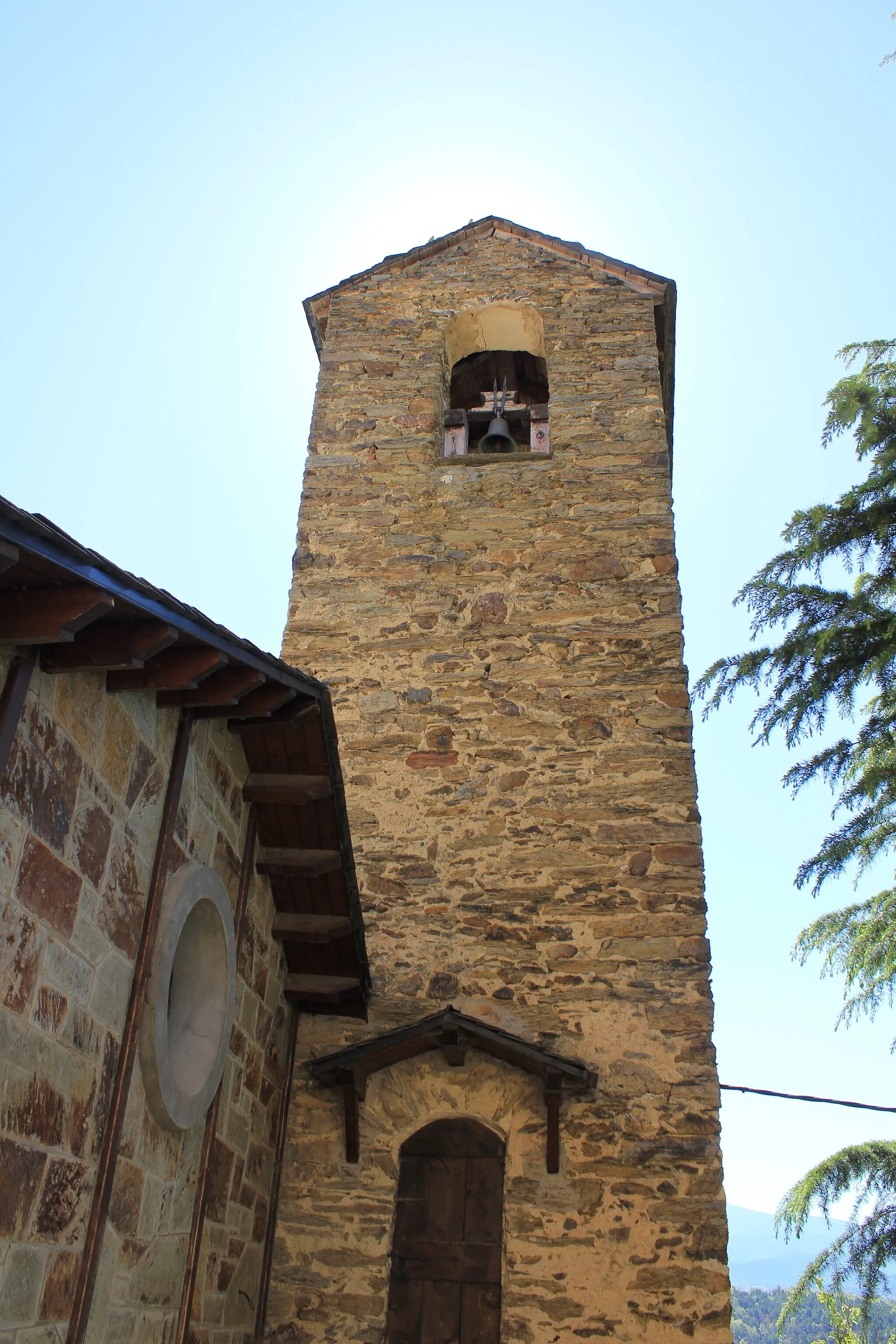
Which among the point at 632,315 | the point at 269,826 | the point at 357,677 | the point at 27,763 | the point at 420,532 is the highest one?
the point at 632,315

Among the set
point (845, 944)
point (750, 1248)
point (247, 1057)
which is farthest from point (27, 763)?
point (750, 1248)

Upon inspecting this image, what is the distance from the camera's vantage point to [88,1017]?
9.59 ft

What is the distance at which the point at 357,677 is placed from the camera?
633 centimetres

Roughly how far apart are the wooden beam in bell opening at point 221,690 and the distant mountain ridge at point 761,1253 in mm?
87038

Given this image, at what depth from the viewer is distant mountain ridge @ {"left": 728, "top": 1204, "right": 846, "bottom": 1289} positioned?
353 feet

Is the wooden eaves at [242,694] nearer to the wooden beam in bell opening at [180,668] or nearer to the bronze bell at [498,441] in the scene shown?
the wooden beam in bell opening at [180,668]

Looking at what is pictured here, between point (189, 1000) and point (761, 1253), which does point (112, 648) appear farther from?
point (761, 1253)

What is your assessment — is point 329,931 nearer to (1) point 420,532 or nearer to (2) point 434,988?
(2) point 434,988

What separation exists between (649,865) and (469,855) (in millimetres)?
943

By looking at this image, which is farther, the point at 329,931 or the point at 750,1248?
the point at 750,1248

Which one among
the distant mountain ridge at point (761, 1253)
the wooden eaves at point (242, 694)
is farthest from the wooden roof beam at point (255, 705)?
the distant mountain ridge at point (761, 1253)

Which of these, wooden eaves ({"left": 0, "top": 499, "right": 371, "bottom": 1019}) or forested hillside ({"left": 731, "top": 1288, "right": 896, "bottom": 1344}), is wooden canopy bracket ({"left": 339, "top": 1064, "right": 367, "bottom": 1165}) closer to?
wooden eaves ({"left": 0, "top": 499, "right": 371, "bottom": 1019})

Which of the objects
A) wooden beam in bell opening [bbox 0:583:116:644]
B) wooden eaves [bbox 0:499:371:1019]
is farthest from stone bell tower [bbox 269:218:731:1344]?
wooden beam in bell opening [bbox 0:583:116:644]

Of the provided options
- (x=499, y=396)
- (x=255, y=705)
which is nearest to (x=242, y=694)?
(x=255, y=705)
